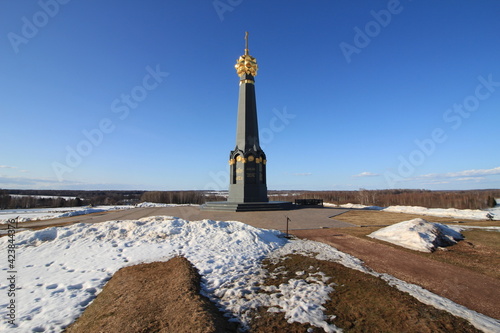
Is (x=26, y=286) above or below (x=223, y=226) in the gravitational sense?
below

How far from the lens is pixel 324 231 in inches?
479

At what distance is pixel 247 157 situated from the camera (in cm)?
2262

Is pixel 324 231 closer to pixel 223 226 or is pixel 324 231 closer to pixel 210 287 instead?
pixel 223 226

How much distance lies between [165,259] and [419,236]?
9.20m

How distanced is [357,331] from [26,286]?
295 inches

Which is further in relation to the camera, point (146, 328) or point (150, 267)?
point (150, 267)

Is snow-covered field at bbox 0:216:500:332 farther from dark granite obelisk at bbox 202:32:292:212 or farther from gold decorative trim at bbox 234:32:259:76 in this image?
gold decorative trim at bbox 234:32:259:76

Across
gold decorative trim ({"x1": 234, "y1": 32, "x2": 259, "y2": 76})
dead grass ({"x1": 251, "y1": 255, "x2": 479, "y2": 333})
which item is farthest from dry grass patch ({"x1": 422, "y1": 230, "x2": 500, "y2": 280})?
gold decorative trim ({"x1": 234, "y1": 32, "x2": 259, "y2": 76})

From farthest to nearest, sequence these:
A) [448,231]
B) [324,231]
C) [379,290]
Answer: [324,231] < [448,231] < [379,290]

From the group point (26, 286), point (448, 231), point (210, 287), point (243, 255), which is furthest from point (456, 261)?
point (26, 286)

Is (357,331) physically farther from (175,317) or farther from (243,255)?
(243,255)

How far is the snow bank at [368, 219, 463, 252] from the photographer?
28.7ft

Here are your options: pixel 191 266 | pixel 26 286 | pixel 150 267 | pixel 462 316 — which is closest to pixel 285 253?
pixel 191 266

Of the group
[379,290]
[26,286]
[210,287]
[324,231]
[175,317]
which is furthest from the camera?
[324,231]
